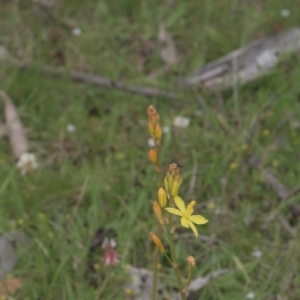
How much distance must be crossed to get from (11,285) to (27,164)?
2.25 feet

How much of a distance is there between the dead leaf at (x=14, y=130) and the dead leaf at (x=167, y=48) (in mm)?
929

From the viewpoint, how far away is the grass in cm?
271

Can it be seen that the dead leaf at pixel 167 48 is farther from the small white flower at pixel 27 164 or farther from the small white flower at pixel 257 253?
the small white flower at pixel 257 253

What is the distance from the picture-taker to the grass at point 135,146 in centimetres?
271

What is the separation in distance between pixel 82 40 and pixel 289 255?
6.36 feet

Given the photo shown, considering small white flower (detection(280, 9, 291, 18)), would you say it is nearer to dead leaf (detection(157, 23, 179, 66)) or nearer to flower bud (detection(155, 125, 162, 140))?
dead leaf (detection(157, 23, 179, 66))

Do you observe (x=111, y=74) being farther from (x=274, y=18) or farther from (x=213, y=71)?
(x=274, y=18)

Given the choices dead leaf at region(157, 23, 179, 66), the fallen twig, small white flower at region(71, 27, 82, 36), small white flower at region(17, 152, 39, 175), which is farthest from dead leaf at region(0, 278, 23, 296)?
small white flower at region(71, 27, 82, 36)

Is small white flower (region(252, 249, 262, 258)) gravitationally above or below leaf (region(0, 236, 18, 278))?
below

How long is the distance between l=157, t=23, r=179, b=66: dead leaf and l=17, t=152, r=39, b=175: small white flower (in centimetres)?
113

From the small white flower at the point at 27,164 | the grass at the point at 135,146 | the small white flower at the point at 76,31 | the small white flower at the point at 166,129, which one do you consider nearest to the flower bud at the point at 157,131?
the grass at the point at 135,146

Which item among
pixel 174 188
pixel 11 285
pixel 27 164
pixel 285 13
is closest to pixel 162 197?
pixel 174 188

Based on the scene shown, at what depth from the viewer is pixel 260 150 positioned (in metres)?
3.28

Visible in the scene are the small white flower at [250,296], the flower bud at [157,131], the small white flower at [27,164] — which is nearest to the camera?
the flower bud at [157,131]
